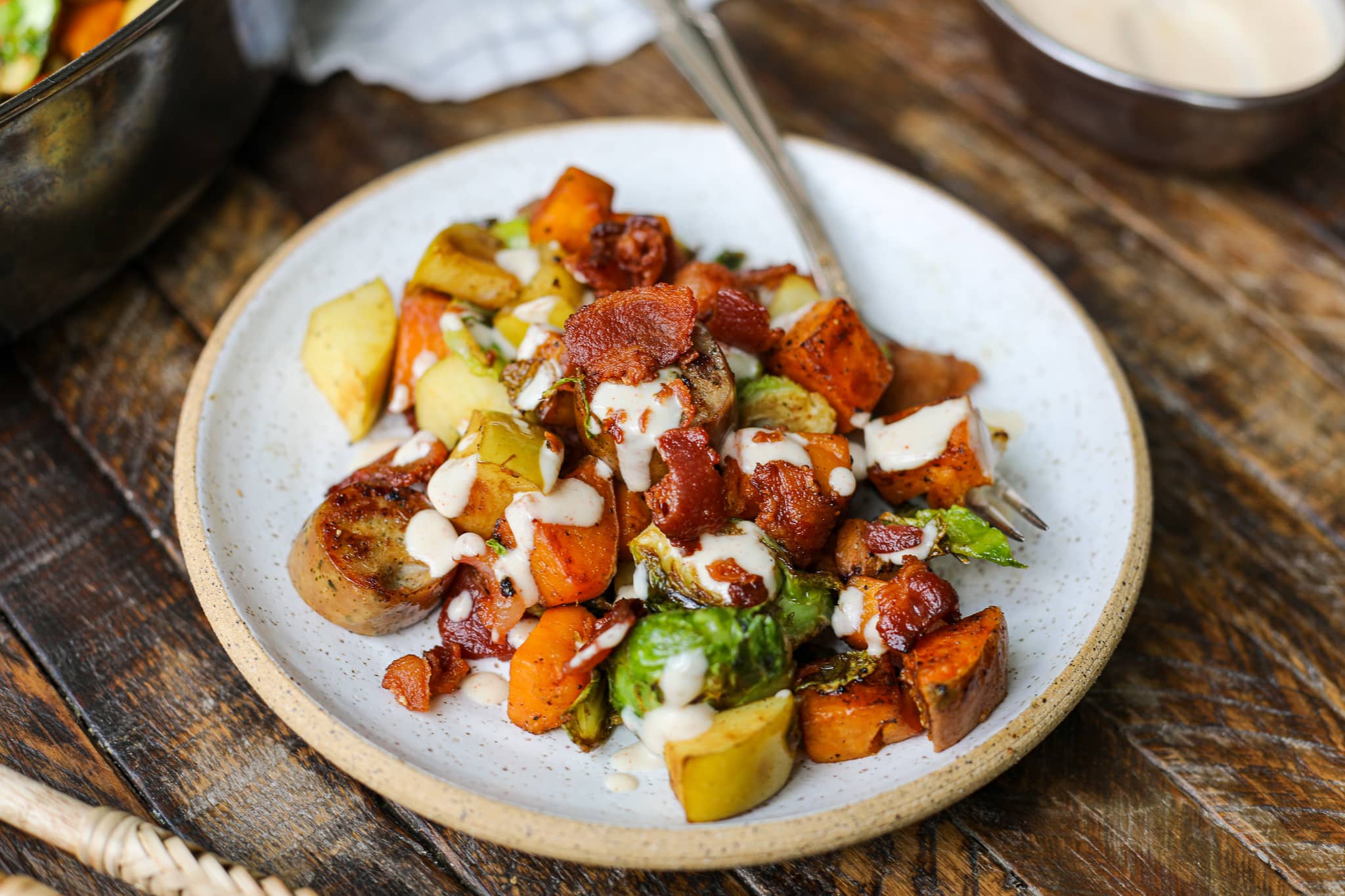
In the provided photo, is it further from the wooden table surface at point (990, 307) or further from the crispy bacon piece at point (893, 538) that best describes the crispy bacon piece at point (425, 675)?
the crispy bacon piece at point (893, 538)

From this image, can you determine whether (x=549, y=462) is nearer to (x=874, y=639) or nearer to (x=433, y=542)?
(x=433, y=542)

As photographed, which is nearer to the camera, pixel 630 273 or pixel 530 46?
pixel 630 273

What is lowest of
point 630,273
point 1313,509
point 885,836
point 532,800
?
point 1313,509

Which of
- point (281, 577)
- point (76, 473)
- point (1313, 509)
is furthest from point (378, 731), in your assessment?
point (1313, 509)

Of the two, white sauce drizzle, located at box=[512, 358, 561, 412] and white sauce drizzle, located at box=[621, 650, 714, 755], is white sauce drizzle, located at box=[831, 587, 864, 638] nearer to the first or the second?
white sauce drizzle, located at box=[621, 650, 714, 755]

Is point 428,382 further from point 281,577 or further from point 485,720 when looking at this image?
point 485,720

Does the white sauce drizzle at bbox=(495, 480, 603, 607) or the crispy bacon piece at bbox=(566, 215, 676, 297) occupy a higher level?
the crispy bacon piece at bbox=(566, 215, 676, 297)

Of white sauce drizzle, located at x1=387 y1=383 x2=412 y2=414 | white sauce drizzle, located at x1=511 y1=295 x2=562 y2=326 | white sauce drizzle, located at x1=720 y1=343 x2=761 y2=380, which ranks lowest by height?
white sauce drizzle, located at x1=720 y1=343 x2=761 y2=380

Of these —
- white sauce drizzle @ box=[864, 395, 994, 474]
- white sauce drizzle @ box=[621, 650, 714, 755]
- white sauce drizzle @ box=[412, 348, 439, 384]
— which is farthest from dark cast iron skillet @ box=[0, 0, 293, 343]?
white sauce drizzle @ box=[864, 395, 994, 474]
